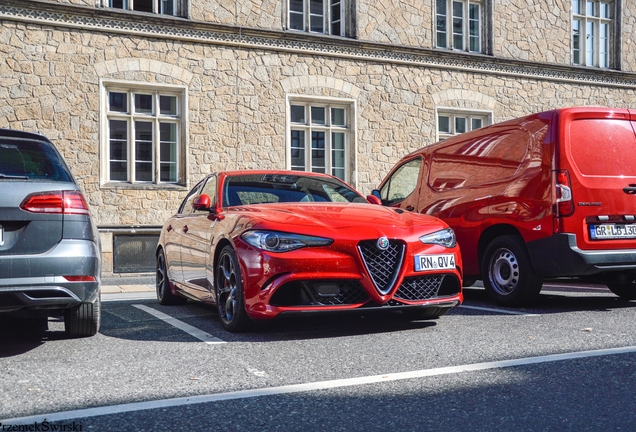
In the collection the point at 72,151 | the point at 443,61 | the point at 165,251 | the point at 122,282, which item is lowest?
the point at 122,282

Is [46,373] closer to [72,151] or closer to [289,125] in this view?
[72,151]

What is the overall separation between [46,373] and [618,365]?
11.3 ft

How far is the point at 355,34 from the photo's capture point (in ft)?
57.7

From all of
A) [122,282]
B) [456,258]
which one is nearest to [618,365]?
[456,258]

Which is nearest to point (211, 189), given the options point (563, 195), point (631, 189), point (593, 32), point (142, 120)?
point (563, 195)

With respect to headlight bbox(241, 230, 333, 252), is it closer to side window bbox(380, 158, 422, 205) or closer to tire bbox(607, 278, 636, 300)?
side window bbox(380, 158, 422, 205)

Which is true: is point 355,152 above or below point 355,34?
below

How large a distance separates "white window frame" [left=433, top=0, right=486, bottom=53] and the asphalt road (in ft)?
42.9

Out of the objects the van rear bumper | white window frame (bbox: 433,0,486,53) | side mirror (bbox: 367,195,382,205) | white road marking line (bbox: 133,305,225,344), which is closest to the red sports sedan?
white road marking line (bbox: 133,305,225,344)

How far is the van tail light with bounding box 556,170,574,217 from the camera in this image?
7.18 meters

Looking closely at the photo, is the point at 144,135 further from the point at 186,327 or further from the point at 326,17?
the point at 186,327

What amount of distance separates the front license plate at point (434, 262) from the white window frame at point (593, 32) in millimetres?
16428

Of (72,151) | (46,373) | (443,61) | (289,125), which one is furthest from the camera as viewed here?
(443,61)

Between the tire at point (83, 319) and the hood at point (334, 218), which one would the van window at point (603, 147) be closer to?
the hood at point (334, 218)
